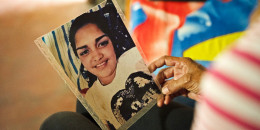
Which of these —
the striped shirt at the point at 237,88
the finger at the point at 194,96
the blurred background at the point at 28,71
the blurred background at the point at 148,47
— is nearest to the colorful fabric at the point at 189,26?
the blurred background at the point at 148,47

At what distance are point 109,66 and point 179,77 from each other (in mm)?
239

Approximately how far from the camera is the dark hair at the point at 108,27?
56 cm

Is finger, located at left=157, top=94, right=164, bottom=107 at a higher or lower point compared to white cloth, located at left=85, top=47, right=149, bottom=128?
lower

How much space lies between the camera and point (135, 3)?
1334 millimetres

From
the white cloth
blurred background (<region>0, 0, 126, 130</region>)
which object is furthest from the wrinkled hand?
blurred background (<region>0, 0, 126, 130</region>)

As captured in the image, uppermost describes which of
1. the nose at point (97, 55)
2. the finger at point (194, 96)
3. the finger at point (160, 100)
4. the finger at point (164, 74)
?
the nose at point (97, 55)

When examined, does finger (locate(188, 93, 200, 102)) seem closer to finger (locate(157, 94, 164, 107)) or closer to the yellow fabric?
finger (locate(157, 94, 164, 107))

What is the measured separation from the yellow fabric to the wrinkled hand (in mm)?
456

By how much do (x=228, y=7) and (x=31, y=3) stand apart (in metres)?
1.62

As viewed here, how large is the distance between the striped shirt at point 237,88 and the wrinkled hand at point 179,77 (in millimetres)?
392

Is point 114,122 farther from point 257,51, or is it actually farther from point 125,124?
point 257,51

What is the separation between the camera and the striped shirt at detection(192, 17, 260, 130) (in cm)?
25

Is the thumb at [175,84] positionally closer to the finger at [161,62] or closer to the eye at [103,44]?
the finger at [161,62]

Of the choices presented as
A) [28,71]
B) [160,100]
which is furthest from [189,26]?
[28,71]
